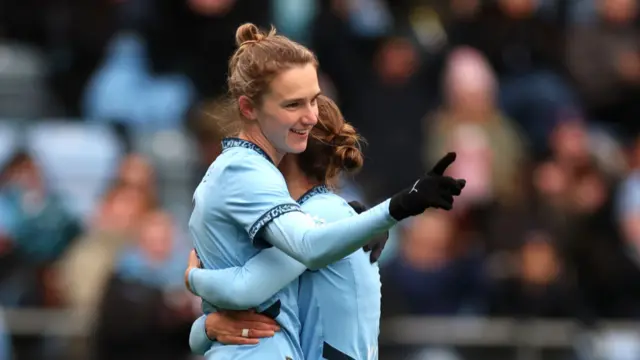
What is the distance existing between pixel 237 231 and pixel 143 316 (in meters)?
4.38

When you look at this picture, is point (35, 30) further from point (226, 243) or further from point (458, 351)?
point (226, 243)

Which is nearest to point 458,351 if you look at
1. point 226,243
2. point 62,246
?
point 62,246

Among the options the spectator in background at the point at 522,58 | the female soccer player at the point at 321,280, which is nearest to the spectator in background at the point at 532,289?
the spectator in background at the point at 522,58

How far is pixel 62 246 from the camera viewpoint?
1042 centimetres

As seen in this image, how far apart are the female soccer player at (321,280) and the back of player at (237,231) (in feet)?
0.14

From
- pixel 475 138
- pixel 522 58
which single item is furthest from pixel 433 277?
pixel 522 58

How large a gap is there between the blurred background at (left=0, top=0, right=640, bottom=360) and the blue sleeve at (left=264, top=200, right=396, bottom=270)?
459 cm

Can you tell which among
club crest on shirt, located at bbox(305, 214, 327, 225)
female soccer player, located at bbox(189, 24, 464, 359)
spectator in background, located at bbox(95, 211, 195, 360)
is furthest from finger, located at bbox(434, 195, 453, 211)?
spectator in background, located at bbox(95, 211, 195, 360)

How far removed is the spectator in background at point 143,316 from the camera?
945 cm

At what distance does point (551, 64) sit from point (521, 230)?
2381 mm

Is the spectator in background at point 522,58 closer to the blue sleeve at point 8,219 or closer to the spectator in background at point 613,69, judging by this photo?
the spectator in background at point 613,69

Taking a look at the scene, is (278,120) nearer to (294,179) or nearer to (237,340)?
(294,179)

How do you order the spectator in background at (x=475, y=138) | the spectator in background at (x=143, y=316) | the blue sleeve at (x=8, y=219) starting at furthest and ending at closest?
1. the spectator in background at (x=475, y=138)
2. the blue sleeve at (x=8, y=219)
3. the spectator in background at (x=143, y=316)

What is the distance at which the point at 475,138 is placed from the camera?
11.3 metres
